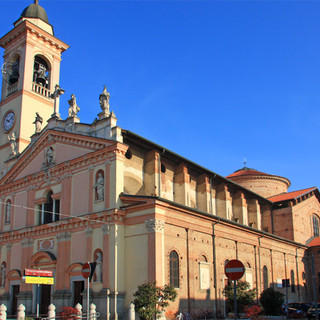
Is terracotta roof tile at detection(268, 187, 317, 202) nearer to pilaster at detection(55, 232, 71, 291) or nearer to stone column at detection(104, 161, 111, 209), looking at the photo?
stone column at detection(104, 161, 111, 209)

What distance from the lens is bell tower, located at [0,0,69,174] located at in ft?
126

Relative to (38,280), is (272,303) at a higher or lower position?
lower

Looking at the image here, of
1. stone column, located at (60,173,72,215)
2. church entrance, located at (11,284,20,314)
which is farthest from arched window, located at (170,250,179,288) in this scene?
church entrance, located at (11,284,20,314)

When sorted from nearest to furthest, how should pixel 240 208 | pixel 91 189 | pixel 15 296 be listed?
1. pixel 91 189
2. pixel 15 296
3. pixel 240 208

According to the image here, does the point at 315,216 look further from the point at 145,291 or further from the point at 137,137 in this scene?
the point at 145,291

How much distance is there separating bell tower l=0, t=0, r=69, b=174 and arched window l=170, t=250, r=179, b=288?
19113 millimetres

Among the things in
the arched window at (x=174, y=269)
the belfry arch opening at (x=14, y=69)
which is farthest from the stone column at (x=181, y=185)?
the belfry arch opening at (x=14, y=69)

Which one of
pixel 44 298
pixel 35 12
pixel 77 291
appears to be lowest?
pixel 44 298

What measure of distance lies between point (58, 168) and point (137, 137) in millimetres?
6048

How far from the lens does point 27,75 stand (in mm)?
39125

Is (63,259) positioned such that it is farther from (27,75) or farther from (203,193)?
(27,75)

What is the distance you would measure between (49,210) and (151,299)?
11.8 m

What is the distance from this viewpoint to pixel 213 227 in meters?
28.5

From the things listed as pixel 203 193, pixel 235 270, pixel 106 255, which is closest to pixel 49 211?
pixel 106 255
